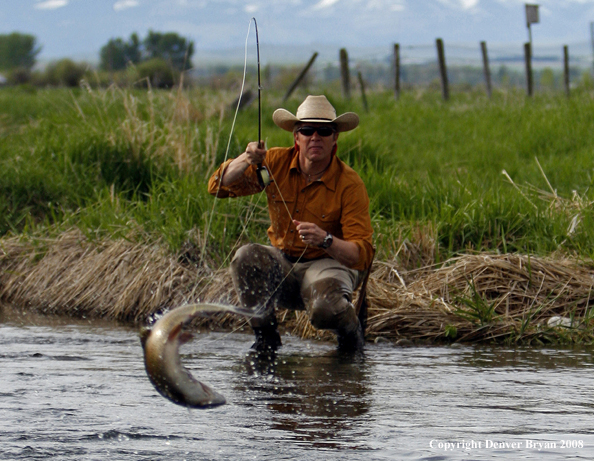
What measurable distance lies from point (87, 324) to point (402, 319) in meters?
2.37

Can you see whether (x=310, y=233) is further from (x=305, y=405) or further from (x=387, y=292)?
(x=387, y=292)

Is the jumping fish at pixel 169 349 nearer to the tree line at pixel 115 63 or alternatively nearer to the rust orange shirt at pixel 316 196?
the rust orange shirt at pixel 316 196

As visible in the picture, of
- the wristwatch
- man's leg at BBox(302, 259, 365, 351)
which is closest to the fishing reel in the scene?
the wristwatch

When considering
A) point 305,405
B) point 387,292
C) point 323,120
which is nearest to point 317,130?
point 323,120

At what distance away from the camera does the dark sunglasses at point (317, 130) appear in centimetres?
498

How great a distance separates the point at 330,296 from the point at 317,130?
0.94 m

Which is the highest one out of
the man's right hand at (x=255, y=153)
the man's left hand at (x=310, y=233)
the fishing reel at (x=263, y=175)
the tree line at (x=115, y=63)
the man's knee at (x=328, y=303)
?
the tree line at (x=115, y=63)

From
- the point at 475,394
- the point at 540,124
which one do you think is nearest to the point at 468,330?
the point at 475,394

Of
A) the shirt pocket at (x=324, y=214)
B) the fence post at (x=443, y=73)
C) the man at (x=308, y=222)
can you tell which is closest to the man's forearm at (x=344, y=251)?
the man at (x=308, y=222)

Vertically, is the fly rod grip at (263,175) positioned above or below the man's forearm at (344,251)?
above

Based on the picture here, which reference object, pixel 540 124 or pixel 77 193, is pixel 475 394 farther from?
pixel 540 124

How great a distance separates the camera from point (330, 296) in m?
5.07

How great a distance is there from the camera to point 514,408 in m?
4.10

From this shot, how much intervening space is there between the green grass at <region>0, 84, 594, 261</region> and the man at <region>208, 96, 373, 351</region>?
1528 mm
